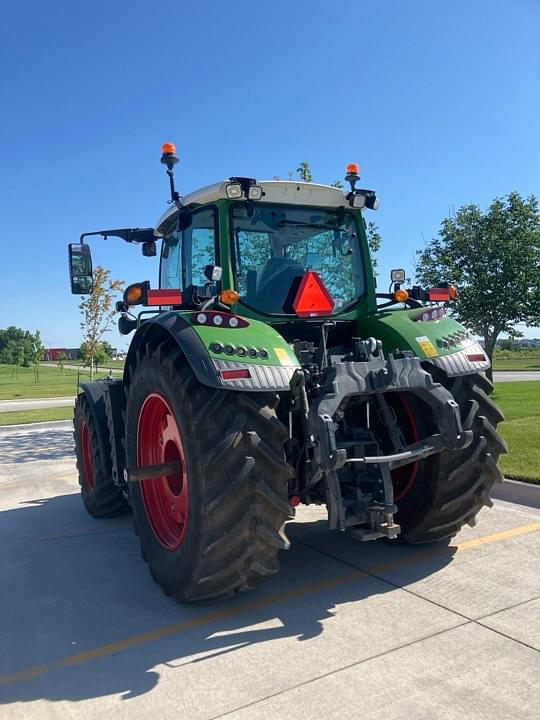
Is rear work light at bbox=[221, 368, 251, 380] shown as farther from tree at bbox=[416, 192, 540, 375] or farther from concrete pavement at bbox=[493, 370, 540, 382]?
concrete pavement at bbox=[493, 370, 540, 382]

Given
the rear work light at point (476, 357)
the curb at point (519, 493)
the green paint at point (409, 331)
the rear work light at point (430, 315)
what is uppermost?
the rear work light at point (430, 315)

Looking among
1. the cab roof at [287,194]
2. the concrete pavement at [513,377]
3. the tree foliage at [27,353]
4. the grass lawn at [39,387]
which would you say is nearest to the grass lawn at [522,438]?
the cab roof at [287,194]

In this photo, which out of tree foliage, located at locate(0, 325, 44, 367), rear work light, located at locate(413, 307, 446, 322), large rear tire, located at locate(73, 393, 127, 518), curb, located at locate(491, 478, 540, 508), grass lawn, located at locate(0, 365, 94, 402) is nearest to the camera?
rear work light, located at locate(413, 307, 446, 322)

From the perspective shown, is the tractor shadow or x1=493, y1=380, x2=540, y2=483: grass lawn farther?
x1=493, y1=380, x2=540, y2=483: grass lawn

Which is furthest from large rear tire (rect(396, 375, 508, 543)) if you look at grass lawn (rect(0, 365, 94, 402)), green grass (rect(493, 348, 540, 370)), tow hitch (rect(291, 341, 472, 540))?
green grass (rect(493, 348, 540, 370))

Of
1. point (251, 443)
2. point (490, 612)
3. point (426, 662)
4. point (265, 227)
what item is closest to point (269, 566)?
point (251, 443)

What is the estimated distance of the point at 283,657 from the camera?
2992 mm

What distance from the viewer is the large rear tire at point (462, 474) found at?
13.1 ft

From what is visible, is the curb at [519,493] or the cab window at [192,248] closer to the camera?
the cab window at [192,248]

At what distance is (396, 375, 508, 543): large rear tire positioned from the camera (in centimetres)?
398

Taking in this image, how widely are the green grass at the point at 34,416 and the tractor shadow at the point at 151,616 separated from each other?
1231 centimetres

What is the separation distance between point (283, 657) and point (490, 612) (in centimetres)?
126

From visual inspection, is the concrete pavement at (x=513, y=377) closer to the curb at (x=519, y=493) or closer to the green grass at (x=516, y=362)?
the green grass at (x=516, y=362)

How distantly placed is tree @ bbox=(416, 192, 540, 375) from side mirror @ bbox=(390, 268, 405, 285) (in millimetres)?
8496
